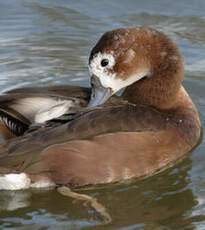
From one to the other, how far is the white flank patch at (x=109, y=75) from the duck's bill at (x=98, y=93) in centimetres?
3

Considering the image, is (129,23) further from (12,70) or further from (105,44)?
(105,44)

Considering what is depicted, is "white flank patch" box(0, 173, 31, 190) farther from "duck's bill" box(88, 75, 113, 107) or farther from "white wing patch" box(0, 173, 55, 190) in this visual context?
"duck's bill" box(88, 75, 113, 107)

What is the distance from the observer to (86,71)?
9.28 metres

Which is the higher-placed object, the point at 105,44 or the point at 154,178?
the point at 105,44

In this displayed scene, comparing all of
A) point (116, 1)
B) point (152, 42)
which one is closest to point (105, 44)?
point (152, 42)

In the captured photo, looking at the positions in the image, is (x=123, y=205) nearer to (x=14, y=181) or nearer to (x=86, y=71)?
(x=14, y=181)

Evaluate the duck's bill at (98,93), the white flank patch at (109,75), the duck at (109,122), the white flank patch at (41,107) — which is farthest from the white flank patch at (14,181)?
the white flank patch at (109,75)

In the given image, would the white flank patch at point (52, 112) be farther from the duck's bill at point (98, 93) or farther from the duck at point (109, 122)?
the duck's bill at point (98, 93)

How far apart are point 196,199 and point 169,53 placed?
1.32 metres

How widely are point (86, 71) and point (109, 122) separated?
241 cm

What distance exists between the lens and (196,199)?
683 cm

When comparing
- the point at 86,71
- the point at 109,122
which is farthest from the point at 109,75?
the point at 86,71

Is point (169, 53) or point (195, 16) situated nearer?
point (169, 53)

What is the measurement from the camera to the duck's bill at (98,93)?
23.9ft
